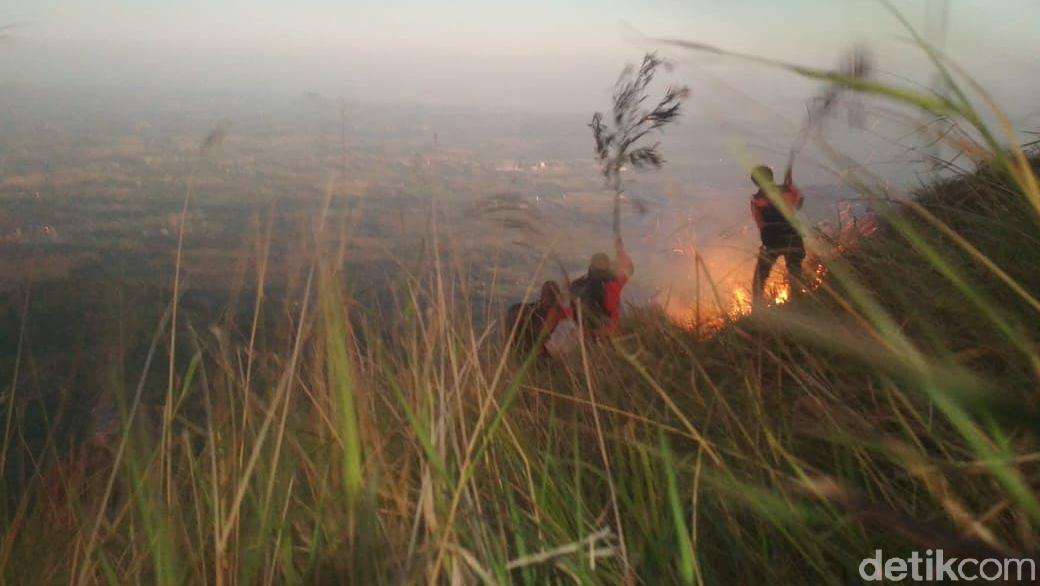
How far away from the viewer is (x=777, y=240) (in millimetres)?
3441

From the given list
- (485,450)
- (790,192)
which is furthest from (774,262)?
(485,450)

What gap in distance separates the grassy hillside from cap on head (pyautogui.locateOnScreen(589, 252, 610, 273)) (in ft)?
2.67

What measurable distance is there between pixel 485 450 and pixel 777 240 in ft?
7.29

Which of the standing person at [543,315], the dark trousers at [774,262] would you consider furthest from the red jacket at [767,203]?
the standing person at [543,315]

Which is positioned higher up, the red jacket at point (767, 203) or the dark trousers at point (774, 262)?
the red jacket at point (767, 203)

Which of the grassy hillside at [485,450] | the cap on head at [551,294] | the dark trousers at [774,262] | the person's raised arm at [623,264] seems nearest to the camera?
the grassy hillside at [485,450]

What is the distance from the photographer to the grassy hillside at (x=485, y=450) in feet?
3.89

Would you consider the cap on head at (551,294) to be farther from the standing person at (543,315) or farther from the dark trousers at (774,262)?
the dark trousers at (774,262)

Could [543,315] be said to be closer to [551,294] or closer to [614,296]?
[614,296]

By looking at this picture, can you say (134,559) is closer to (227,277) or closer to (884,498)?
(227,277)

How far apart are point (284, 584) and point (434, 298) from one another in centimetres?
62

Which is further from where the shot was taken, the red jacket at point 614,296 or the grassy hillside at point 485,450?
the red jacket at point 614,296

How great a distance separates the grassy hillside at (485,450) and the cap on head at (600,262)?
814 mm

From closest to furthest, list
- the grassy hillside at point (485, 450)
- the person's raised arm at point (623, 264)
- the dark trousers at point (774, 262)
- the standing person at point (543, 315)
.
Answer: the grassy hillside at point (485, 450), the standing person at point (543, 315), the dark trousers at point (774, 262), the person's raised arm at point (623, 264)
